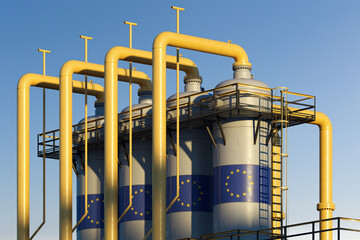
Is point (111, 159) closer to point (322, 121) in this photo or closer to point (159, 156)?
point (159, 156)

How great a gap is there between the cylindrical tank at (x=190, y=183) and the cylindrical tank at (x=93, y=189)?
751cm

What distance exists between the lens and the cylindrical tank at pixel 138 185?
185ft

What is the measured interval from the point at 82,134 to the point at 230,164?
1293cm

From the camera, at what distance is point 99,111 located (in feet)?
206

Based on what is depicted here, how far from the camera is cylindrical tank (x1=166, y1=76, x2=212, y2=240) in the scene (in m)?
52.9

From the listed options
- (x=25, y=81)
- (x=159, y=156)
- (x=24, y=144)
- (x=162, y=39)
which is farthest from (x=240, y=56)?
(x=24, y=144)

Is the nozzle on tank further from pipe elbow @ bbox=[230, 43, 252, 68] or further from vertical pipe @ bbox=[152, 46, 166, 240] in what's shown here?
vertical pipe @ bbox=[152, 46, 166, 240]

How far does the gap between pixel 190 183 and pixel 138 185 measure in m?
4.28

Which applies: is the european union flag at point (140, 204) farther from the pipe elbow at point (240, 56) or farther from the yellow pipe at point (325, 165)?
the yellow pipe at point (325, 165)

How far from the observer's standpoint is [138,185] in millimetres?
56656

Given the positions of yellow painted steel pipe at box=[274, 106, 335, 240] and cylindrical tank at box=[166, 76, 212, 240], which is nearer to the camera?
cylindrical tank at box=[166, 76, 212, 240]

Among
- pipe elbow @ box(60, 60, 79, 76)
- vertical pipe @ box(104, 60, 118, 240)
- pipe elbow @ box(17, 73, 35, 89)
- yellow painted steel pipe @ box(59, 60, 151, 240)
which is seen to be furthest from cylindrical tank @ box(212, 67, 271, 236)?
pipe elbow @ box(17, 73, 35, 89)

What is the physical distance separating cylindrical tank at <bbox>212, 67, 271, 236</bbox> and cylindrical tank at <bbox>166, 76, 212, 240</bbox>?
1.54m

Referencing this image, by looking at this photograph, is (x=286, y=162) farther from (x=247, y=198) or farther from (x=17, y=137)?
(x=17, y=137)
